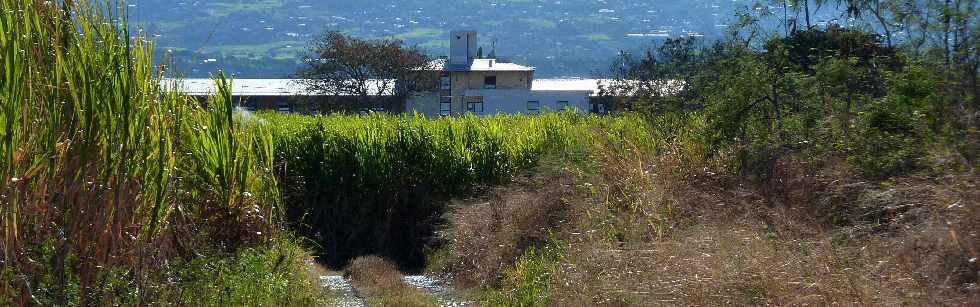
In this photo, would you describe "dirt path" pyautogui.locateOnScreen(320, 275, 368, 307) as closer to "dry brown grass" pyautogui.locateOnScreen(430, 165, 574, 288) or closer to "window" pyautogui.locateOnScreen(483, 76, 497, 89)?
"dry brown grass" pyautogui.locateOnScreen(430, 165, 574, 288)

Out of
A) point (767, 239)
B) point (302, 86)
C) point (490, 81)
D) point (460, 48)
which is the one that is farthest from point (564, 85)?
point (767, 239)

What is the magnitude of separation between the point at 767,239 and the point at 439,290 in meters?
6.39

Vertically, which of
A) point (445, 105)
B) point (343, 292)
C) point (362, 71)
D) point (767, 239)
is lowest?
point (445, 105)

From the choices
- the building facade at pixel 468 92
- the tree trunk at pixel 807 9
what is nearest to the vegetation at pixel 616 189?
the tree trunk at pixel 807 9

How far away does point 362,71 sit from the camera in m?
59.0

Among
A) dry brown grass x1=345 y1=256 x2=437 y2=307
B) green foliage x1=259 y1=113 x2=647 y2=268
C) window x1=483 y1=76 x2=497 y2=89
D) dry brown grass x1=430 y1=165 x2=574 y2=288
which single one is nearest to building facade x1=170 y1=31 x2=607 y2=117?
window x1=483 y1=76 x2=497 y2=89

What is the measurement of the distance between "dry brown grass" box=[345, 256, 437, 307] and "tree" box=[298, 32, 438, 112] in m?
43.5

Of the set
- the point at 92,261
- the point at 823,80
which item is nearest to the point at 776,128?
the point at 823,80

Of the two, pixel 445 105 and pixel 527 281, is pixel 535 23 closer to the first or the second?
pixel 445 105

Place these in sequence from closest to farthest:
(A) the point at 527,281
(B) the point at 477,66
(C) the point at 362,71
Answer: (A) the point at 527,281, (C) the point at 362,71, (B) the point at 477,66

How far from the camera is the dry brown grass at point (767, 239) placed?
5.96m

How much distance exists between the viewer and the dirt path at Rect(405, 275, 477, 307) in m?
12.0

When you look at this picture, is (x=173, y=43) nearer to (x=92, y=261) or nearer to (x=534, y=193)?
(x=92, y=261)

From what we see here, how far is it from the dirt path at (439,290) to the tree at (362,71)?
4328cm
